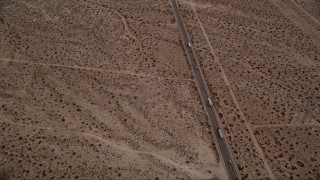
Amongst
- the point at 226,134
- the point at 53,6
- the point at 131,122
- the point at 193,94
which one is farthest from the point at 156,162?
the point at 53,6

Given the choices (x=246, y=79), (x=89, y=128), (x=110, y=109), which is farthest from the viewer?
(x=246, y=79)

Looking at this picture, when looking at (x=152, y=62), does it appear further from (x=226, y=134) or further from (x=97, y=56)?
(x=226, y=134)

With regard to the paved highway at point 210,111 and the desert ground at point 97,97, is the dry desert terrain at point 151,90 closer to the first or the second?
the desert ground at point 97,97

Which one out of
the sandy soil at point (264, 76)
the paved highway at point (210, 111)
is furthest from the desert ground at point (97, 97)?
the sandy soil at point (264, 76)

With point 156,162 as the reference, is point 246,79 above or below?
above

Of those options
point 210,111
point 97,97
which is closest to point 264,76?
point 210,111

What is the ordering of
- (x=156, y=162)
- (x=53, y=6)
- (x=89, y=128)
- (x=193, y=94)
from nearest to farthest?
1. (x=156, y=162)
2. (x=89, y=128)
3. (x=193, y=94)
4. (x=53, y=6)

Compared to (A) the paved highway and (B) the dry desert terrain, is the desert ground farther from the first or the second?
(A) the paved highway
